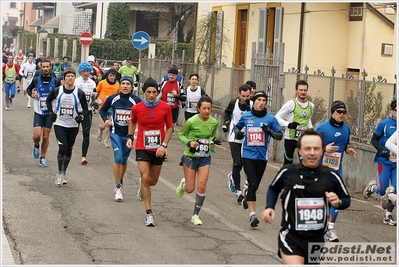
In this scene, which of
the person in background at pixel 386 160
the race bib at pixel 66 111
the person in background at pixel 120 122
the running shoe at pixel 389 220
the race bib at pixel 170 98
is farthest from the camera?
the race bib at pixel 170 98

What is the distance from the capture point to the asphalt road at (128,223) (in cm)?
847

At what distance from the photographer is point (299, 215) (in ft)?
20.9

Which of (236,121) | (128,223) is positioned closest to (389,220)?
(236,121)

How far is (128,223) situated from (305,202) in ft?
13.7

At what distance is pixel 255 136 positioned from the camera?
10.7m

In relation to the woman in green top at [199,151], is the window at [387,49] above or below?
above

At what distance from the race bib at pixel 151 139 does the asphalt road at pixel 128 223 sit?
3.27 feet

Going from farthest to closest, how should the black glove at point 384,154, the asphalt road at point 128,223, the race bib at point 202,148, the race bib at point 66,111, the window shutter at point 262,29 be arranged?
the window shutter at point 262,29 → the race bib at point 66,111 → the black glove at point 384,154 → the race bib at point 202,148 → the asphalt road at point 128,223

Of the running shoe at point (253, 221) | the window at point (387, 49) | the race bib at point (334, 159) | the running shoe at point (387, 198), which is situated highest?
the window at point (387, 49)

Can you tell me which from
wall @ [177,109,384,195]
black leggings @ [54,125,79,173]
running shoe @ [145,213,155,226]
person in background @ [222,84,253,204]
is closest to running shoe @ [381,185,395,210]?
person in background @ [222,84,253,204]

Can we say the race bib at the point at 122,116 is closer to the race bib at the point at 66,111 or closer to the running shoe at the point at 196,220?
the race bib at the point at 66,111

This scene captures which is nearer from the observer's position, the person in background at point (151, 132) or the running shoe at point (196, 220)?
the running shoe at point (196, 220)

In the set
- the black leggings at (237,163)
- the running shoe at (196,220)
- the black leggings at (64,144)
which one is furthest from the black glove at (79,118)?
the running shoe at (196,220)

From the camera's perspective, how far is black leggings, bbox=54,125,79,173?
12.9 m
